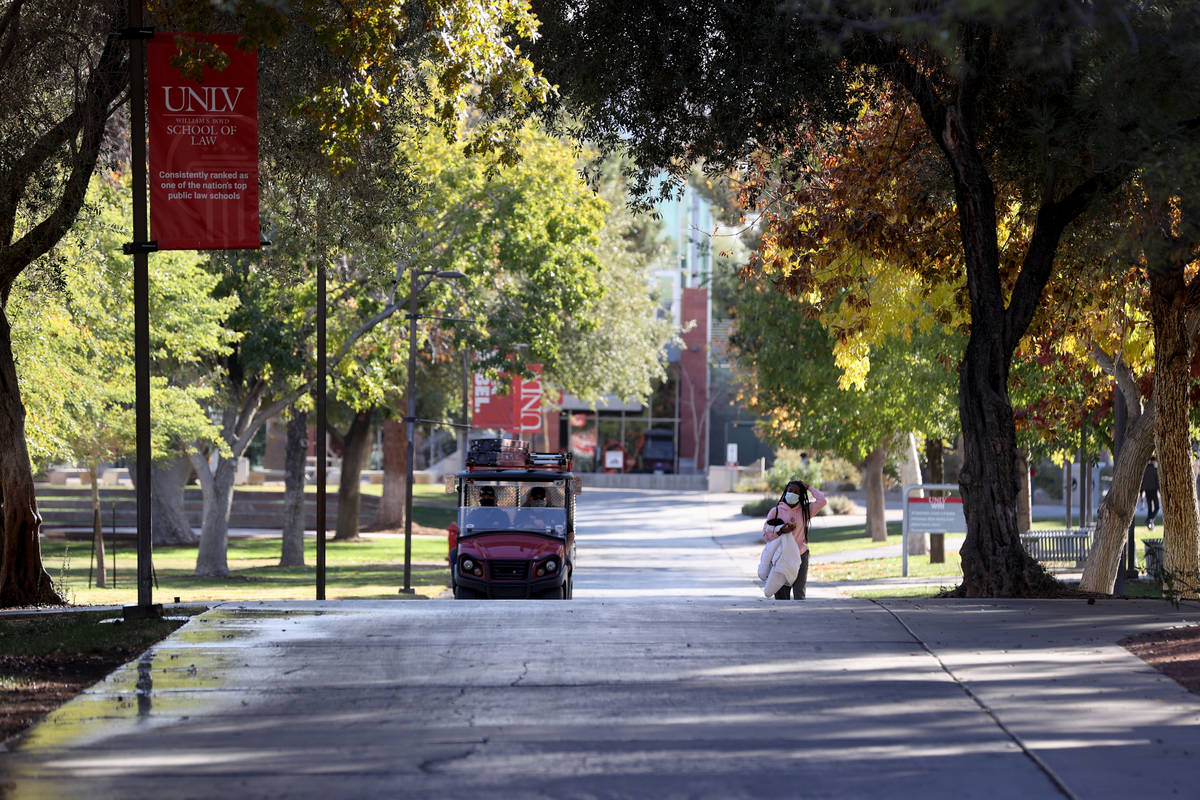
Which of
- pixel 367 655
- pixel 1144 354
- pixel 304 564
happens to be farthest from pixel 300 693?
pixel 304 564

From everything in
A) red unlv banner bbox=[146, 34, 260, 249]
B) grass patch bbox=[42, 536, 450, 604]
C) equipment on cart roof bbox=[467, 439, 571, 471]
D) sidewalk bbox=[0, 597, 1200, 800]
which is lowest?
grass patch bbox=[42, 536, 450, 604]

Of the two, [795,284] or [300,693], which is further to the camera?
[795,284]

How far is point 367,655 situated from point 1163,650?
5386 millimetres

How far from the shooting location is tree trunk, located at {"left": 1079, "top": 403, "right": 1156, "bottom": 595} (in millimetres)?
17844

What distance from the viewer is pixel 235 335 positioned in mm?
27969

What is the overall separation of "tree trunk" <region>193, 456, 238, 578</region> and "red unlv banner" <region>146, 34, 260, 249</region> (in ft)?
69.1

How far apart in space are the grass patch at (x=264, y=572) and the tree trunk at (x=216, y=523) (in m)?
0.46

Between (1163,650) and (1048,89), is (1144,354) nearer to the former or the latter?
(1048,89)

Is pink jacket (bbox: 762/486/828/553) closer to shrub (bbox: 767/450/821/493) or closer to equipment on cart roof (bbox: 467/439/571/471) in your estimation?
equipment on cart roof (bbox: 467/439/571/471)

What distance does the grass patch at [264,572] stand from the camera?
25516 mm

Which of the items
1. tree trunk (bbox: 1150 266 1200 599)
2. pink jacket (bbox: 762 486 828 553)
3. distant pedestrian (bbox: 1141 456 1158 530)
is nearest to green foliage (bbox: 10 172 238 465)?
pink jacket (bbox: 762 486 828 553)

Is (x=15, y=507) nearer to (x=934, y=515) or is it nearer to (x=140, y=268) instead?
(x=140, y=268)

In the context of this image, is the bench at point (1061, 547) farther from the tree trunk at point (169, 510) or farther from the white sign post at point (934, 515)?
the tree trunk at point (169, 510)

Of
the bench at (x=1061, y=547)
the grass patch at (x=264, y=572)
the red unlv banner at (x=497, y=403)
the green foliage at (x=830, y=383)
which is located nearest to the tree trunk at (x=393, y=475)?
the grass patch at (x=264, y=572)
